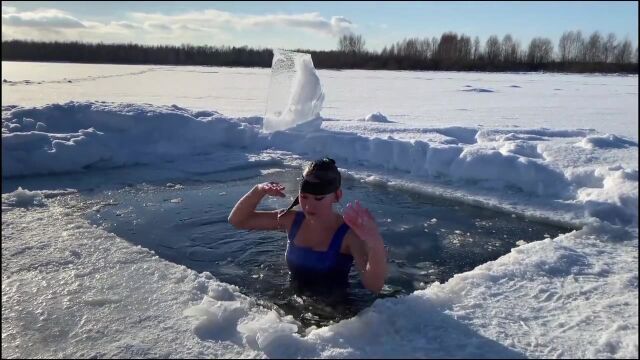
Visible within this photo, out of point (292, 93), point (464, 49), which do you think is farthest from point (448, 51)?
point (292, 93)

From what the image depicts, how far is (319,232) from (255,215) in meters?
0.49

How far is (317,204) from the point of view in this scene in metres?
2.76

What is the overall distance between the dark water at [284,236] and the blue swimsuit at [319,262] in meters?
0.10

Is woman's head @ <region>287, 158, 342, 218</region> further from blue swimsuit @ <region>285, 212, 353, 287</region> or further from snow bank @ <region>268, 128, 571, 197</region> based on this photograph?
snow bank @ <region>268, 128, 571, 197</region>

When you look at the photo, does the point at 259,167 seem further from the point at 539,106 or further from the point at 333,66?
the point at 333,66

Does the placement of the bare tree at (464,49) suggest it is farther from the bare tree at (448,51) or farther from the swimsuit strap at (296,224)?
the swimsuit strap at (296,224)

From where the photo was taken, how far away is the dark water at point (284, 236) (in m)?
2.90

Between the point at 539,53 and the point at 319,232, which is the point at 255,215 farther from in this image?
the point at 539,53

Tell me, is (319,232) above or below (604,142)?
below

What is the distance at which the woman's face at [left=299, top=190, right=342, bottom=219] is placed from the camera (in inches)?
108

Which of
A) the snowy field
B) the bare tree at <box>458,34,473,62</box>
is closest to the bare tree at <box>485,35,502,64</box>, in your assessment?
the bare tree at <box>458,34,473,62</box>

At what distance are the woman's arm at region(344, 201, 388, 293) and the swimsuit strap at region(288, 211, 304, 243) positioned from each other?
1.15 feet

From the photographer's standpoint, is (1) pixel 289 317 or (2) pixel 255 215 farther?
(2) pixel 255 215

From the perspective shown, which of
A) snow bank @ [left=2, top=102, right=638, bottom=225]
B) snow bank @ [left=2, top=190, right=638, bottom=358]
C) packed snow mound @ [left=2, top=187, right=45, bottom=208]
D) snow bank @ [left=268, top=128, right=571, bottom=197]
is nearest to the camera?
snow bank @ [left=2, top=190, right=638, bottom=358]
